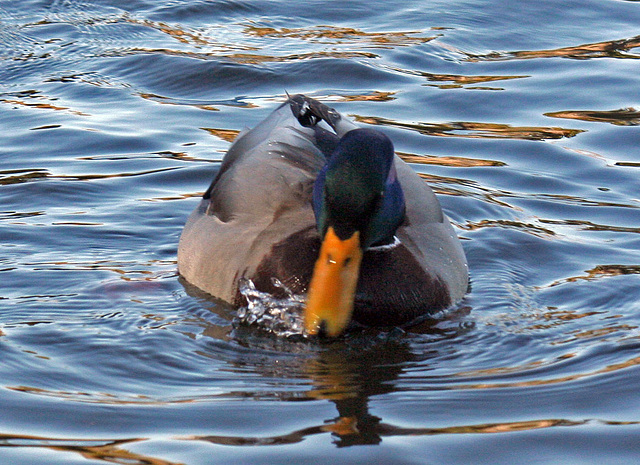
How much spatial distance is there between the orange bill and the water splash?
9 cm

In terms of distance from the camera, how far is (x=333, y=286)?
4.94 meters

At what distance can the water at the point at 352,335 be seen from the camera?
13.4ft

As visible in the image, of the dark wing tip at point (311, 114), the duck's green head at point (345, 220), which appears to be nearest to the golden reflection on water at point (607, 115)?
the dark wing tip at point (311, 114)

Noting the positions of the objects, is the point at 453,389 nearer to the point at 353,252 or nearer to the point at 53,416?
the point at 353,252

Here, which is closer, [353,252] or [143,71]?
[353,252]

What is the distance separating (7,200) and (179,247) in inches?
52.5

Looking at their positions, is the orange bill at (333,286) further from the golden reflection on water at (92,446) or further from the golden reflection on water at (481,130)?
the golden reflection on water at (481,130)

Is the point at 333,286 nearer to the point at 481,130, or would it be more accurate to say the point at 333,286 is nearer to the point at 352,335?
the point at 352,335

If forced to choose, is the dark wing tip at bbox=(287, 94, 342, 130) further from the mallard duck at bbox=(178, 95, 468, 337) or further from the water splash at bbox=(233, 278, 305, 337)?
the water splash at bbox=(233, 278, 305, 337)

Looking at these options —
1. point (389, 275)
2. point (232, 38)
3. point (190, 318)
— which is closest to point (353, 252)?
point (389, 275)

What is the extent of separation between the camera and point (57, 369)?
15.1 feet

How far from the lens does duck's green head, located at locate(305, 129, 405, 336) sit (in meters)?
4.78

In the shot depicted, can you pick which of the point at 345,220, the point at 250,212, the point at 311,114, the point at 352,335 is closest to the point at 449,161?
the point at 311,114

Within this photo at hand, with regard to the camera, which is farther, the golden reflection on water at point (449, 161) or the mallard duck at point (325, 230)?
the golden reflection on water at point (449, 161)
